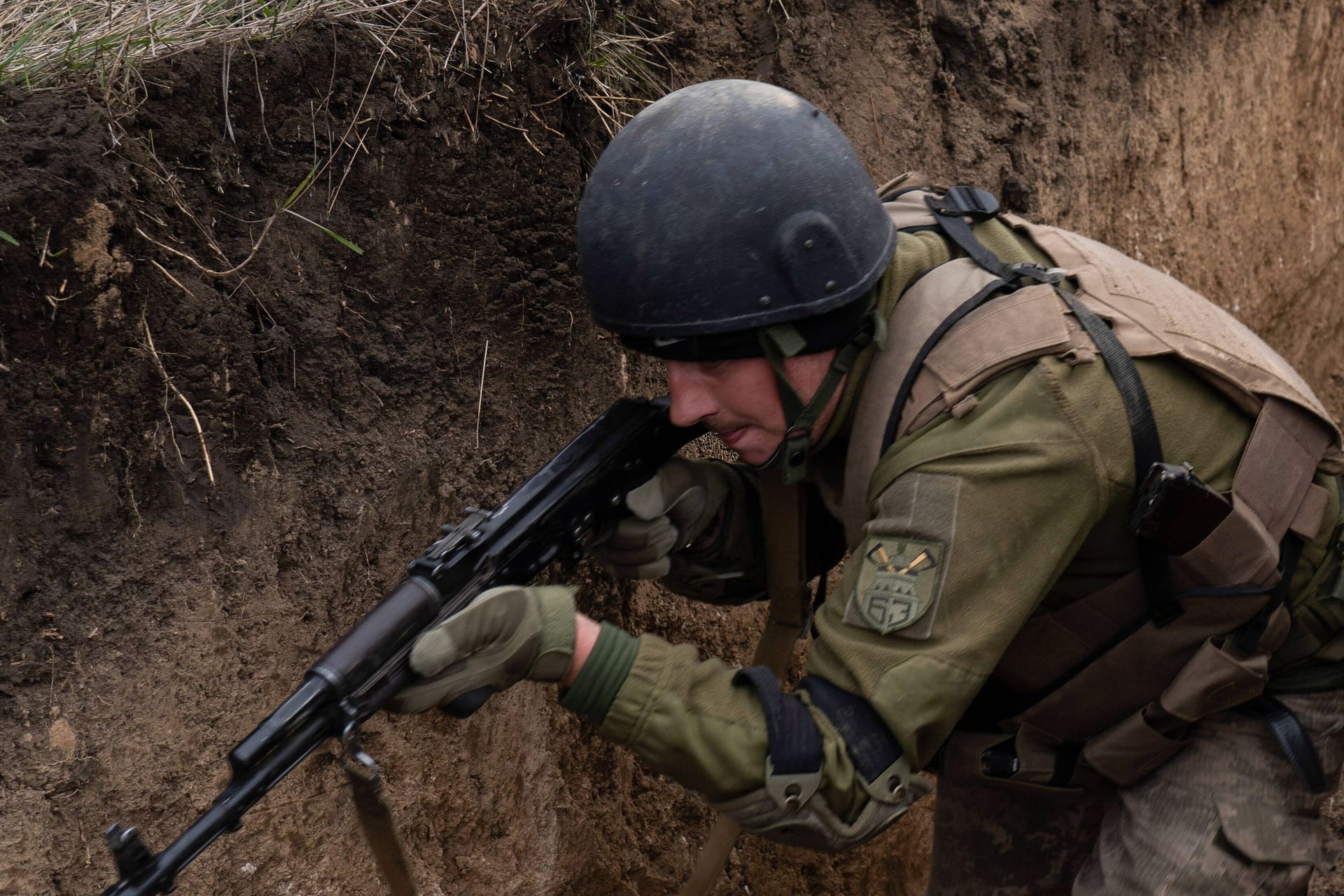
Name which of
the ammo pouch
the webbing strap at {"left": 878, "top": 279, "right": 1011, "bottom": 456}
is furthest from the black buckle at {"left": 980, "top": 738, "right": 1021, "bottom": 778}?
the webbing strap at {"left": 878, "top": 279, "right": 1011, "bottom": 456}

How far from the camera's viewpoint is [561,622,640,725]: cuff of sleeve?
201cm

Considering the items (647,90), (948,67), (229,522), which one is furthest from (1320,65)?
(229,522)

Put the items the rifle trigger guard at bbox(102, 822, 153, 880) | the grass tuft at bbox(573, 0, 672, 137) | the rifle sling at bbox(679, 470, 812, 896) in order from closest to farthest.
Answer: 1. the rifle trigger guard at bbox(102, 822, 153, 880)
2. the rifle sling at bbox(679, 470, 812, 896)
3. the grass tuft at bbox(573, 0, 672, 137)

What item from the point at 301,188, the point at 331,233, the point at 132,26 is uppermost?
the point at 132,26

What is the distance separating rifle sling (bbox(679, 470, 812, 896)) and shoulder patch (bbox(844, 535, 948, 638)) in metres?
0.58

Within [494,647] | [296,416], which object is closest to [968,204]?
[494,647]

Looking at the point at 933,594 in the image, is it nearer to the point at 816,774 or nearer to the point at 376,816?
the point at 816,774

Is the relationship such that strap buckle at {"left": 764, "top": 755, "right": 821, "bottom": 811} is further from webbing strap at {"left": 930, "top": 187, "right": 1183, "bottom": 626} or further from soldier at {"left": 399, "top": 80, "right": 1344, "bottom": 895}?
webbing strap at {"left": 930, "top": 187, "right": 1183, "bottom": 626}

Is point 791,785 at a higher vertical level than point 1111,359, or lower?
Result: lower

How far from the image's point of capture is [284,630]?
258 centimetres

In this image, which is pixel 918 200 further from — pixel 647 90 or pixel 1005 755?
pixel 1005 755

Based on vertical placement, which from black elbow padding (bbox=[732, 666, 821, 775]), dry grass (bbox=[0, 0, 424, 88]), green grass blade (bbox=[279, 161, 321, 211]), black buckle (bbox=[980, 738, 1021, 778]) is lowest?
black buckle (bbox=[980, 738, 1021, 778])

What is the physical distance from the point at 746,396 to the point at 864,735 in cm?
63

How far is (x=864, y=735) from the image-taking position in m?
1.97
